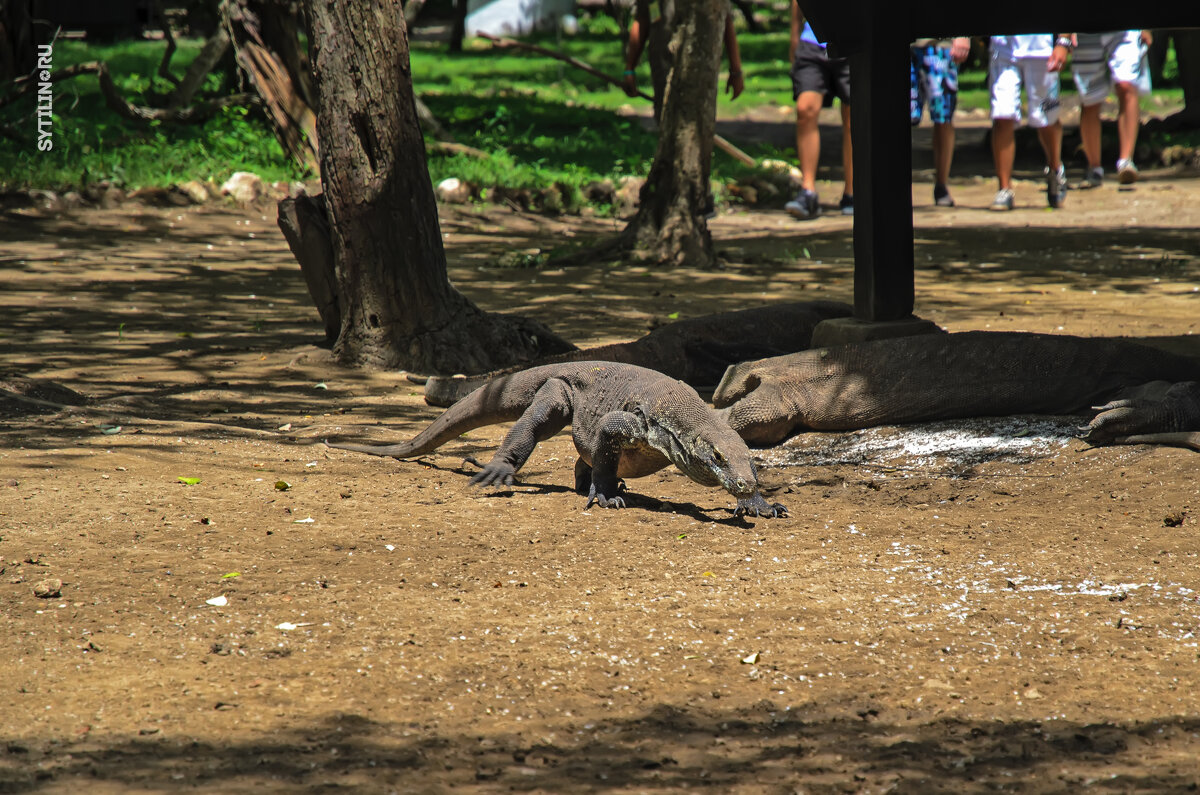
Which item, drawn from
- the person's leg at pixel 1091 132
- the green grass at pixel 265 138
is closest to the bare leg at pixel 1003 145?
the person's leg at pixel 1091 132

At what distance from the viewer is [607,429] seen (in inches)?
169

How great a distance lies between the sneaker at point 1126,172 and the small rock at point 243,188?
8.94 metres

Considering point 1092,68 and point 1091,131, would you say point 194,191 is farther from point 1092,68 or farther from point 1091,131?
point 1091,131

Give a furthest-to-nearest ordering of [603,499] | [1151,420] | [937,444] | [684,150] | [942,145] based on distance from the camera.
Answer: [942,145]
[684,150]
[937,444]
[1151,420]
[603,499]

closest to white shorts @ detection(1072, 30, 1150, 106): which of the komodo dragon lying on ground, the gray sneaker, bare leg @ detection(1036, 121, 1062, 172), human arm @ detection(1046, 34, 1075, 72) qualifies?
human arm @ detection(1046, 34, 1075, 72)

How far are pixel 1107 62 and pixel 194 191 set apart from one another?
912 centimetres

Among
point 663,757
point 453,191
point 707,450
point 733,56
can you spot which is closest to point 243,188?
point 453,191

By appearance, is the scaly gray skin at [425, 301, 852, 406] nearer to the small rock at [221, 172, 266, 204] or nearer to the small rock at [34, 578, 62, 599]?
the small rock at [34, 578, 62, 599]

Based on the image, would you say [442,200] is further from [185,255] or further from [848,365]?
[848,365]

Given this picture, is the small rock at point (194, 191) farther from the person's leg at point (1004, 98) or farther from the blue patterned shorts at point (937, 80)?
the person's leg at point (1004, 98)

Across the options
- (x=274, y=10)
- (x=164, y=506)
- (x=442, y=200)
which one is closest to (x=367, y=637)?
(x=164, y=506)

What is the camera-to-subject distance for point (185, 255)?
9.82 m

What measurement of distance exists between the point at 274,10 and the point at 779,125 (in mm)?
9686

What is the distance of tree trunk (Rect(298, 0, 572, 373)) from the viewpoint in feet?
21.6
